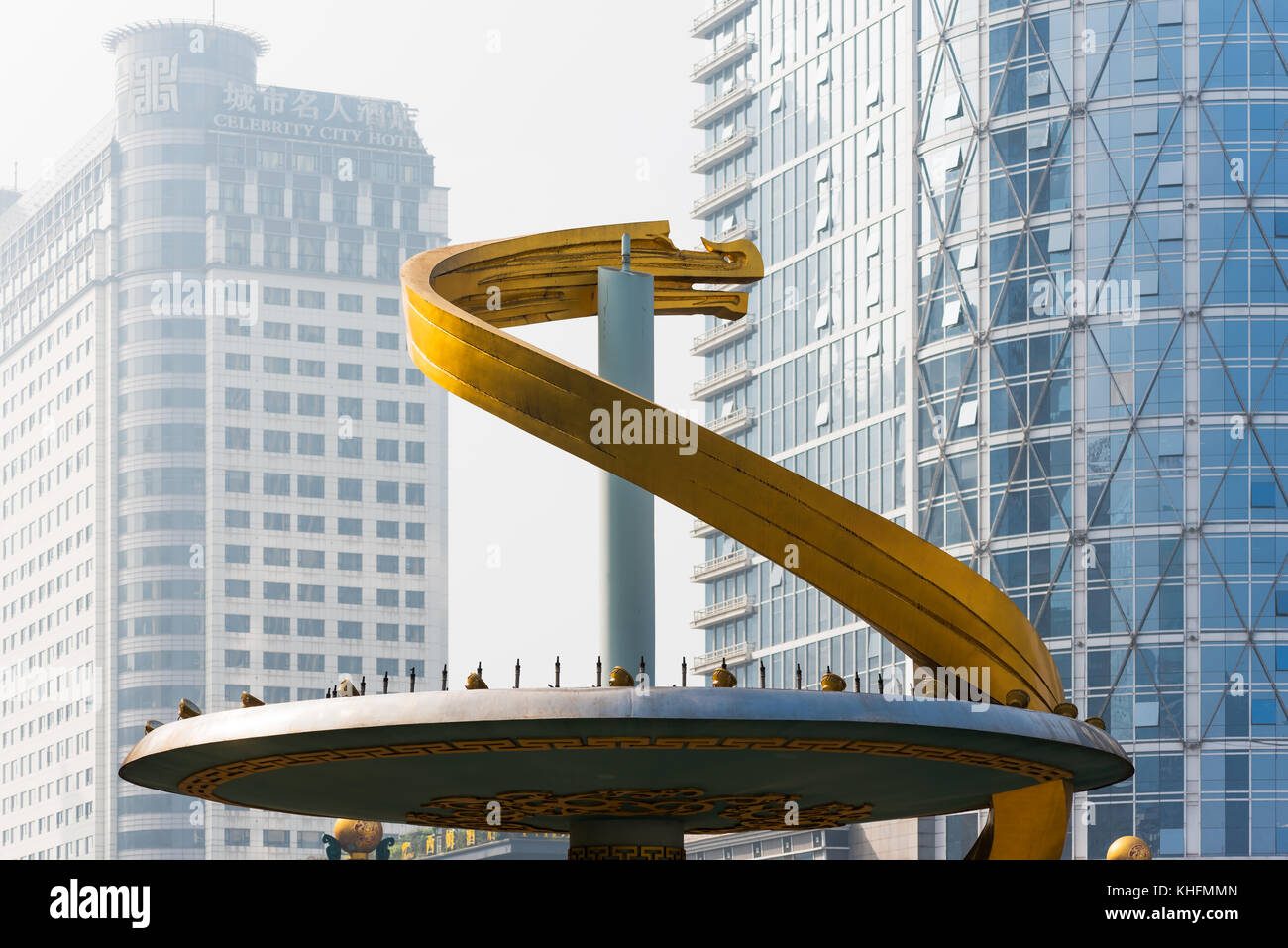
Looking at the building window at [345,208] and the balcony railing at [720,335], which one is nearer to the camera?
the balcony railing at [720,335]

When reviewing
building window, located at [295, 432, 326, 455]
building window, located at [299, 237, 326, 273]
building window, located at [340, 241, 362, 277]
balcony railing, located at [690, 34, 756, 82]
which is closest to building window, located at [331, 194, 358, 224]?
building window, located at [340, 241, 362, 277]

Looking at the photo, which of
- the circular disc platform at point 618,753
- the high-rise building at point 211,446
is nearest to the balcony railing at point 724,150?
the high-rise building at point 211,446

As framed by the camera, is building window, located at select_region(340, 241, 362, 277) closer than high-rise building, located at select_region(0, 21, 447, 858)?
No

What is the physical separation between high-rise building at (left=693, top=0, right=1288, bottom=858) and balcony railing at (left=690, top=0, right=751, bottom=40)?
A: 15.5 meters

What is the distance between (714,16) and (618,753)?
9141cm

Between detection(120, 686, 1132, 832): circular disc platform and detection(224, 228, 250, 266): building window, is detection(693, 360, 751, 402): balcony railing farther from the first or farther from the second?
detection(120, 686, 1132, 832): circular disc platform

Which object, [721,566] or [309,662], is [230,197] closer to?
[309,662]

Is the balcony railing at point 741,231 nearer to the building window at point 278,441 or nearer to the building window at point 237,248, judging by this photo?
the building window at point 278,441

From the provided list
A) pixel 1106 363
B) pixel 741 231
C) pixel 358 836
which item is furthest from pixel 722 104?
pixel 358 836

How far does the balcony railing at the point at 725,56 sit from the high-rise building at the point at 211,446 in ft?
151

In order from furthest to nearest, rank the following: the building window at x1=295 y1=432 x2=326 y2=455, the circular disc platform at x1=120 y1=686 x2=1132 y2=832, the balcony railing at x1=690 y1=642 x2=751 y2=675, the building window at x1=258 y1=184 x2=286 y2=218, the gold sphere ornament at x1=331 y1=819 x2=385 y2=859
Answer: the building window at x1=258 y1=184 x2=286 y2=218, the building window at x1=295 y1=432 x2=326 y2=455, the balcony railing at x1=690 y1=642 x2=751 y2=675, the gold sphere ornament at x1=331 y1=819 x2=385 y2=859, the circular disc platform at x1=120 y1=686 x2=1132 y2=832

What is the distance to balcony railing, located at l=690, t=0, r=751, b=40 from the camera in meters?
107

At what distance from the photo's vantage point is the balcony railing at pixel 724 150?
345ft

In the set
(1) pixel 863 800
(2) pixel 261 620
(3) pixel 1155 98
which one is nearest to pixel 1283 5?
(3) pixel 1155 98
